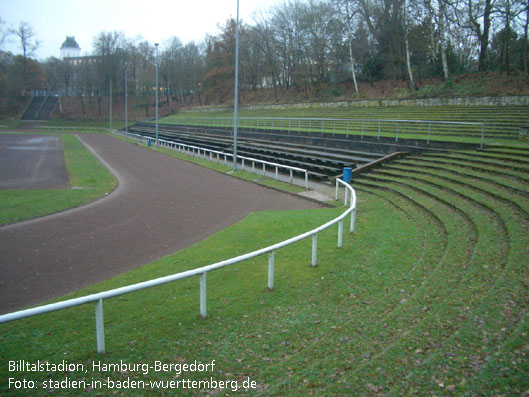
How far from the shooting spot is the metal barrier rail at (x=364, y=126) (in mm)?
21500

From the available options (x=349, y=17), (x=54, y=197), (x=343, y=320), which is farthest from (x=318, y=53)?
(x=343, y=320)

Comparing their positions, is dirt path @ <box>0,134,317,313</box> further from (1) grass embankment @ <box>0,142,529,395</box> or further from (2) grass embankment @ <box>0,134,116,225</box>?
(1) grass embankment @ <box>0,142,529,395</box>

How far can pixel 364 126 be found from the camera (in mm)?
27984

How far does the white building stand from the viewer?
167750 mm

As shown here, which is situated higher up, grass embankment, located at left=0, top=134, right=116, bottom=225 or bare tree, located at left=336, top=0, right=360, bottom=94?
bare tree, located at left=336, top=0, right=360, bottom=94

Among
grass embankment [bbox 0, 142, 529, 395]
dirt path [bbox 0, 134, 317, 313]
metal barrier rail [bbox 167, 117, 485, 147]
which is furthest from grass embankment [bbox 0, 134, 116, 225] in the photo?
metal barrier rail [bbox 167, 117, 485, 147]

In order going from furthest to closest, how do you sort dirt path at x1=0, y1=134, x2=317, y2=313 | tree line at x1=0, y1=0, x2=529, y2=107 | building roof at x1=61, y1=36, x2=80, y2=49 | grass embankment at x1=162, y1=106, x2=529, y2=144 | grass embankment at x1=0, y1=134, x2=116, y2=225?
building roof at x1=61, y1=36, x2=80, y2=49, tree line at x1=0, y1=0, x2=529, y2=107, grass embankment at x1=162, y1=106, x2=529, y2=144, grass embankment at x1=0, y1=134, x2=116, y2=225, dirt path at x1=0, y1=134, x2=317, y2=313

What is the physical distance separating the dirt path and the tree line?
27.1m

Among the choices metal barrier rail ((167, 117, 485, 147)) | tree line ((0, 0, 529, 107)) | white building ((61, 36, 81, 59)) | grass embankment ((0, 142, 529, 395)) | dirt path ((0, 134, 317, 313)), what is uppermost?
white building ((61, 36, 81, 59))

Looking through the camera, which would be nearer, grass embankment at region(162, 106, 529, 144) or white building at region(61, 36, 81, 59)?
grass embankment at region(162, 106, 529, 144)

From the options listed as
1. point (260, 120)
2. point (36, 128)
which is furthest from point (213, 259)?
point (36, 128)

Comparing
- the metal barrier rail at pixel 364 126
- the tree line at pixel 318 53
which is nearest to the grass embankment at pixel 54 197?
the metal barrier rail at pixel 364 126

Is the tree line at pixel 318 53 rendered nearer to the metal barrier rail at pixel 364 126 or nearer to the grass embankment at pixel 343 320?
the metal barrier rail at pixel 364 126

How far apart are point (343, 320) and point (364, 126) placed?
2457cm
